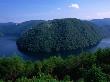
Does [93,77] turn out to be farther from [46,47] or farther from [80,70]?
[46,47]

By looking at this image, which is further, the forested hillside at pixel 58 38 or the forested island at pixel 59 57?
the forested hillside at pixel 58 38

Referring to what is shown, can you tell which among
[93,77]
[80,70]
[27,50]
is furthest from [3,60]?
[27,50]

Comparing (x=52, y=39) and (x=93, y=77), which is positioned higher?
(x=93, y=77)

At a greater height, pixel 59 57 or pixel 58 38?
pixel 59 57

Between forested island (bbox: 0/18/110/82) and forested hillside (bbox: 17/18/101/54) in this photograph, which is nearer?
forested island (bbox: 0/18/110/82)

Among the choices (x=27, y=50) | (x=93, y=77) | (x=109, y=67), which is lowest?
(x=27, y=50)

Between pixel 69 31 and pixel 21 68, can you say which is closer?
pixel 21 68

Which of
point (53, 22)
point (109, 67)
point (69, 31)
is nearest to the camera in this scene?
point (109, 67)

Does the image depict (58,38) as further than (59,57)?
Yes
